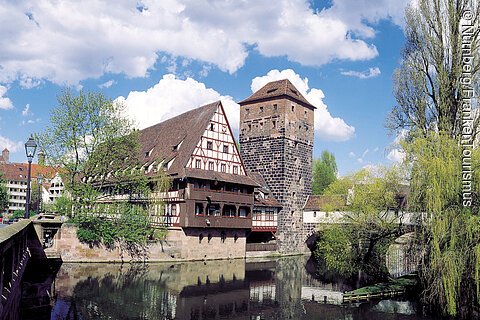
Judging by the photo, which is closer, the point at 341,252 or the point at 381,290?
the point at 381,290

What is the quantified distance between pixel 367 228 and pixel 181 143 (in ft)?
64.6

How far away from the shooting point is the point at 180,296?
2305 cm

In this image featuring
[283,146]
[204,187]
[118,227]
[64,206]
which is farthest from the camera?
[283,146]

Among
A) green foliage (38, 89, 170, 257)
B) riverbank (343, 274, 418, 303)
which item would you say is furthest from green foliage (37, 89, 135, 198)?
riverbank (343, 274, 418, 303)

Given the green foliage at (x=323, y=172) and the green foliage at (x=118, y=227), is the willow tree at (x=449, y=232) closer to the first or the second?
the green foliage at (x=118, y=227)

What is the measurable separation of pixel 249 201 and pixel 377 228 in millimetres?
18367

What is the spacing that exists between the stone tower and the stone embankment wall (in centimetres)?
818

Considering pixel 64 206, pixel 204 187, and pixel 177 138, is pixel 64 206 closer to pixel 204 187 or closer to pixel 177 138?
pixel 204 187

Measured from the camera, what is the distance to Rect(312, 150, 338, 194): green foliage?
71062mm

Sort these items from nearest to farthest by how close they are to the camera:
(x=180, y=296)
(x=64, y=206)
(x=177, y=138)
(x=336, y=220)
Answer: (x=180, y=296), (x=336, y=220), (x=64, y=206), (x=177, y=138)

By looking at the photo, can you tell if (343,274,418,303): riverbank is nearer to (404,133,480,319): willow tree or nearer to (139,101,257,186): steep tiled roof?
(404,133,480,319): willow tree

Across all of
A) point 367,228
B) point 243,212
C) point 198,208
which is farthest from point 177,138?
point 367,228

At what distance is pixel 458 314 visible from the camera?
59.5 feet

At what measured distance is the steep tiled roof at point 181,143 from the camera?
3719cm
